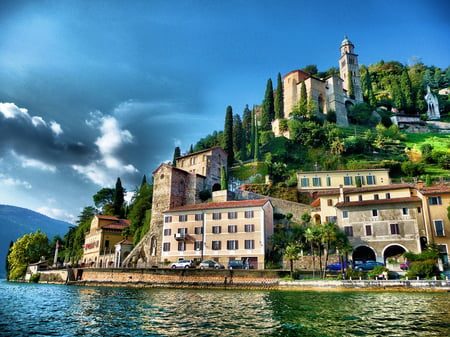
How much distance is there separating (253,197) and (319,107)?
47443 mm

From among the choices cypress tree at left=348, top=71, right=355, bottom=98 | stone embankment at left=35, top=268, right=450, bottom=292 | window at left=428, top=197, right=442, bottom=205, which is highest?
cypress tree at left=348, top=71, right=355, bottom=98

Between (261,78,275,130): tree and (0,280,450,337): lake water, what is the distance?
6736 centimetres

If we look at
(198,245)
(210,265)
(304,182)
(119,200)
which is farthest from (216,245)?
(119,200)

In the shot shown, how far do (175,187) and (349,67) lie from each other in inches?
3266

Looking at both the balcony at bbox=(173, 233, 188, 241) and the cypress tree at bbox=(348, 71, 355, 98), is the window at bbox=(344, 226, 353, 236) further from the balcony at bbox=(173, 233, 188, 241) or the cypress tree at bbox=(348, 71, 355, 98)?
the cypress tree at bbox=(348, 71, 355, 98)

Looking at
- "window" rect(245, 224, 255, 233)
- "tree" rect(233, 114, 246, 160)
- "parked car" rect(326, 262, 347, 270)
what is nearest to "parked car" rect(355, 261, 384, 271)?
"parked car" rect(326, 262, 347, 270)

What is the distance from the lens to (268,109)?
94188 millimetres

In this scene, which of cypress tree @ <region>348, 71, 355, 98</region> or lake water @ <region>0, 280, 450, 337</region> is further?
cypress tree @ <region>348, 71, 355, 98</region>

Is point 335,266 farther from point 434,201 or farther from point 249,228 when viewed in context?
point 434,201

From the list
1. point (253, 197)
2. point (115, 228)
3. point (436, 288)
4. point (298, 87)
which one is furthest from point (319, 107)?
point (436, 288)

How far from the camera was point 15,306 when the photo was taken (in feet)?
92.0

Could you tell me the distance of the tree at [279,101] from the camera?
301 ft

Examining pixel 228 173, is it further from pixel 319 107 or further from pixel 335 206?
pixel 319 107

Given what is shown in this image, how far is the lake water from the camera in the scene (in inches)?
667
